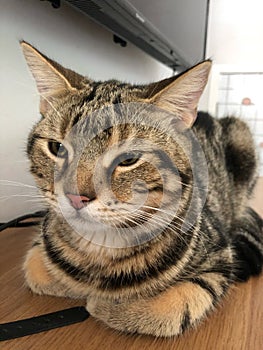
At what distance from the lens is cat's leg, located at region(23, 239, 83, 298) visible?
675 mm

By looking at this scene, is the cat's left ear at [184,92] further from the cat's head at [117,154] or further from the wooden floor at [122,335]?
the wooden floor at [122,335]

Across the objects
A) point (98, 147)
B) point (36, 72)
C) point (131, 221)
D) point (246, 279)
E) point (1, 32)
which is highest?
point (1, 32)

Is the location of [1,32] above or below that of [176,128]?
above

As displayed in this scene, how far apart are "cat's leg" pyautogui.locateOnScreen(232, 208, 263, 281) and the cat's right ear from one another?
19.3 inches

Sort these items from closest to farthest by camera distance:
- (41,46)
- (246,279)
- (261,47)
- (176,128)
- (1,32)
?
(176,128)
(246,279)
(1,32)
(41,46)
(261,47)

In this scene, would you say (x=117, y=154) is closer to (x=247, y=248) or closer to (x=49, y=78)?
(x=49, y=78)

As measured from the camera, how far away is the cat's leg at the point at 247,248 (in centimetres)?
79

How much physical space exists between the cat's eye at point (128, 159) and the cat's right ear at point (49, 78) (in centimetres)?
19

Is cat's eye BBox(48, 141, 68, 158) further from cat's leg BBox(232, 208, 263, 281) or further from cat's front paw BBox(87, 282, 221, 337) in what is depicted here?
cat's leg BBox(232, 208, 263, 281)

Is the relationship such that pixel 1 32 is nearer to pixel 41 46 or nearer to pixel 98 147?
pixel 41 46

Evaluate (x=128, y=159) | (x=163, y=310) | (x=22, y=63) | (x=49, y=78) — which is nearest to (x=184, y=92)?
(x=128, y=159)

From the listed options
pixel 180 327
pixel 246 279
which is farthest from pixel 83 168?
pixel 246 279

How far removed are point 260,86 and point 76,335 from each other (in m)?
2.65

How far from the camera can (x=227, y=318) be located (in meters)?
0.64
